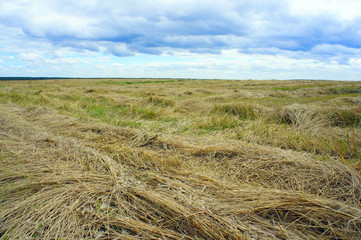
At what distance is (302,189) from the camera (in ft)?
7.61

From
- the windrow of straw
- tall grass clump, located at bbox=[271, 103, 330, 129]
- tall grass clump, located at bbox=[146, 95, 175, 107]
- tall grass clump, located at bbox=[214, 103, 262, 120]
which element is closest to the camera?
the windrow of straw

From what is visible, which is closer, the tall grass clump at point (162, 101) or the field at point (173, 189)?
the field at point (173, 189)

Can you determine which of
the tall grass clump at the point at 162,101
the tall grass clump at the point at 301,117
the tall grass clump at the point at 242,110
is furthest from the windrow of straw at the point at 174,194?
the tall grass clump at the point at 162,101

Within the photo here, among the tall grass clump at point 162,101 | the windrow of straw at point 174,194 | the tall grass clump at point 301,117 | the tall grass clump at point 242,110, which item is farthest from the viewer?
the tall grass clump at point 162,101

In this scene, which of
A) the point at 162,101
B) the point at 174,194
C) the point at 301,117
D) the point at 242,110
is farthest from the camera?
the point at 162,101

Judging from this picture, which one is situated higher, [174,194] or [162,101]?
[174,194]

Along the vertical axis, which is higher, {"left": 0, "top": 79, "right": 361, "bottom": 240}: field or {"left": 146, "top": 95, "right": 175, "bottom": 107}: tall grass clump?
{"left": 0, "top": 79, "right": 361, "bottom": 240}: field

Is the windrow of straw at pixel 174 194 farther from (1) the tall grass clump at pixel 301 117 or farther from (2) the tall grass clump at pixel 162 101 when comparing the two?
(2) the tall grass clump at pixel 162 101

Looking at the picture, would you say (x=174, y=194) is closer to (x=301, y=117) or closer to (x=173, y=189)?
(x=173, y=189)

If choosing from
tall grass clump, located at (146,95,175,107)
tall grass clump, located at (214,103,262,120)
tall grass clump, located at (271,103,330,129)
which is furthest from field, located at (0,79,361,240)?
tall grass clump, located at (146,95,175,107)

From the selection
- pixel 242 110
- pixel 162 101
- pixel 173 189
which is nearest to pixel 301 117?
pixel 242 110

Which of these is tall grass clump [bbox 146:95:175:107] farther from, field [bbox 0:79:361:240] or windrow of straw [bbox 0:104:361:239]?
windrow of straw [bbox 0:104:361:239]

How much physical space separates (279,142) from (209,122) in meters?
2.01

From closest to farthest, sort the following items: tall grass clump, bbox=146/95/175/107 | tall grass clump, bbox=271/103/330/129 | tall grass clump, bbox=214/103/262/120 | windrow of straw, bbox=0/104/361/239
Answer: windrow of straw, bbox=0/104/361/239 < tall grass clump, bbox=271/103/330/129 < tall grass clump, bbox=214/103/262/120 < tall grass clump, bbox=146/95/175/107
